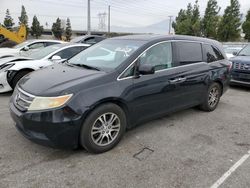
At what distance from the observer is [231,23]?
28.4m

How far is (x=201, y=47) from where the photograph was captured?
4.55 meters

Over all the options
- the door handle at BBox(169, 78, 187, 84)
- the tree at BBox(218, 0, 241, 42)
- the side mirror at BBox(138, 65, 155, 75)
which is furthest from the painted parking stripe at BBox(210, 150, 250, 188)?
the tree at BBox(218, 0, 241, 42)

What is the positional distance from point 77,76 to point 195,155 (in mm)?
1987

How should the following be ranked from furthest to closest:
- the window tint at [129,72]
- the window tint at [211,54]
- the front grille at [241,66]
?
1. the front grille at [241,66]
2. the window tint at [211,54]
3. the window tint at [129,72]

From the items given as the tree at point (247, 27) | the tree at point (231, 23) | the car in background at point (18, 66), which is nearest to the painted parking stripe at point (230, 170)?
the car in background at point (18, 66)

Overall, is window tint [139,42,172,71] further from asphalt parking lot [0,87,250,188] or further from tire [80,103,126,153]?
asphalt parking lot [0,87,250,188]

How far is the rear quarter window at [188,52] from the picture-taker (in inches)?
158

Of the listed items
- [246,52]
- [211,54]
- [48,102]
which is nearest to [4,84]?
[48,102]

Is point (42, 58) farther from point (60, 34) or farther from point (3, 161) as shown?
point (60, 34)

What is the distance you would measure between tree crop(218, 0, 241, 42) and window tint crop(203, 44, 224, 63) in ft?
89.0

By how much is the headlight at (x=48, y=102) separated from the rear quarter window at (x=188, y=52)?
221 cm

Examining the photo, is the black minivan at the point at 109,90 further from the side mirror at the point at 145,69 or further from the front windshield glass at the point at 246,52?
the front windshield glass at the point at 246,52

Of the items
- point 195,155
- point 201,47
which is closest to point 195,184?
point 195,155

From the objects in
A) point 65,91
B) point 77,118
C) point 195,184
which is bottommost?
point 195,184
